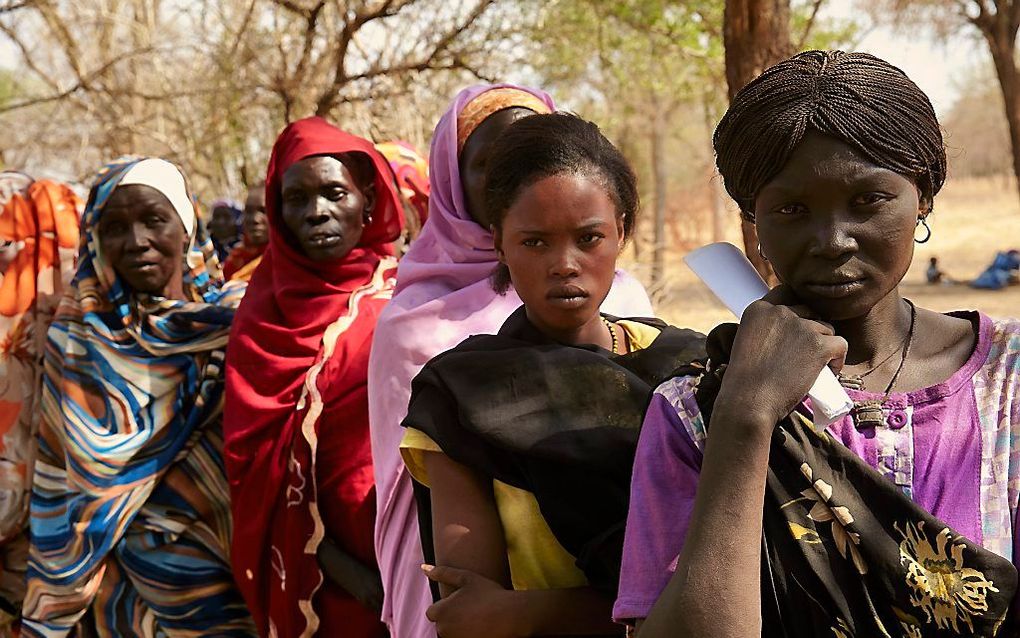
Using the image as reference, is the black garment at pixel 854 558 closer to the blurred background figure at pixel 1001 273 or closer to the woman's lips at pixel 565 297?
the woman's lips at pixel 565 297

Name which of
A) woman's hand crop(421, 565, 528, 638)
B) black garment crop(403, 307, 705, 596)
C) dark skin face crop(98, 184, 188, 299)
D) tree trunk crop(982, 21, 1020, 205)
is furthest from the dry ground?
woman's hand crop(421, 565, 528, 638)

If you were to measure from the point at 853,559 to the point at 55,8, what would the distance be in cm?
1029

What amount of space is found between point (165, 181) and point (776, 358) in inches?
114

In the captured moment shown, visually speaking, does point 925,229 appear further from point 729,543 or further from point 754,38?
point 754,38

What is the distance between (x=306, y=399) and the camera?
3213 mm

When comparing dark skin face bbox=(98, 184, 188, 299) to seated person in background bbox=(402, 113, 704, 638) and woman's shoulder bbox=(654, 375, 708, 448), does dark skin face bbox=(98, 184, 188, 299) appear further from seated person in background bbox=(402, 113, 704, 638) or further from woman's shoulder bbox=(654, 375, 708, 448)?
woman's shoulder bbox=(654, 375, 708, 448)

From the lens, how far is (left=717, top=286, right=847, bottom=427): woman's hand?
1329mm

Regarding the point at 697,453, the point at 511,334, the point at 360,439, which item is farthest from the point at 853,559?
the point at 360,439

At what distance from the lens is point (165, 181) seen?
3742 mm

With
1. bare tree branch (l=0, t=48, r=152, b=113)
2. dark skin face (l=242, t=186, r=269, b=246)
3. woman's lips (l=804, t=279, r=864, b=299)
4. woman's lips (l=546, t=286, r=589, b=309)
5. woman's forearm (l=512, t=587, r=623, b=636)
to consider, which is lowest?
woman's forearm (l=512, t=587, r=623, b=636)

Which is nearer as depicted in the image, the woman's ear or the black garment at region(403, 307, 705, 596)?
the black garment at region(403, 307, 705, 596)

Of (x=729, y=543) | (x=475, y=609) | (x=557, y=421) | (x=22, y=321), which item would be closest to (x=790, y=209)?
(x=729, y=543)

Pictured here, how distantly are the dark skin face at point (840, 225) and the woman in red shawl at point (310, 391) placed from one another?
6.24 ft

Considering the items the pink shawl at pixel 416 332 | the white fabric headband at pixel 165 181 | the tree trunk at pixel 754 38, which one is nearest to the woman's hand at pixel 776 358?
the pink shawl at pixel 416 332
